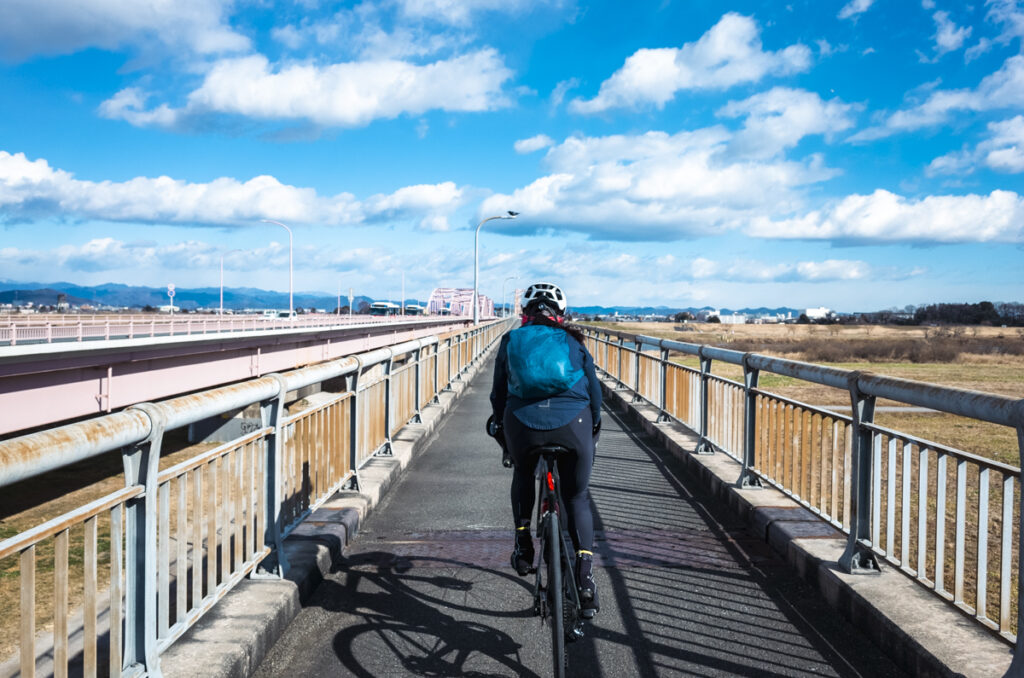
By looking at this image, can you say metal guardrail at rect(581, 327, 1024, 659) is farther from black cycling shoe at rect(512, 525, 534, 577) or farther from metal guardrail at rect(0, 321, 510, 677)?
metal guardrail at rect(0, 321, 510, 677)

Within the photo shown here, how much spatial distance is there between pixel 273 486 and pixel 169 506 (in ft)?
2.92

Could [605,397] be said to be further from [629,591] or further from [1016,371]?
[1016,371]

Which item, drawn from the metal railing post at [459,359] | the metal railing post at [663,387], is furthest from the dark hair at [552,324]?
the metal railing post at [459,359]

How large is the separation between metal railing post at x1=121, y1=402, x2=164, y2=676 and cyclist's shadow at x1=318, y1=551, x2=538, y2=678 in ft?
3.61

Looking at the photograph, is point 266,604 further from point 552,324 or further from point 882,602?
point 882,602

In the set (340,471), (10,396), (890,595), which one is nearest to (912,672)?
(890,595)

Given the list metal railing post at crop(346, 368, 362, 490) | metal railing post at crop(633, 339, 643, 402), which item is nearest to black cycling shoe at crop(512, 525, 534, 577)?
metal railing post at crop(346, 368, 362, 490)

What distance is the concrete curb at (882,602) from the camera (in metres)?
3.58

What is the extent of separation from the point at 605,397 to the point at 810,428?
11.4 m

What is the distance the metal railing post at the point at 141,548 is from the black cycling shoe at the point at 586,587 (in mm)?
1904

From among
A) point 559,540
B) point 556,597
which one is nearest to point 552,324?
point 559,540

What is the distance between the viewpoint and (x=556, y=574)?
3732 mm

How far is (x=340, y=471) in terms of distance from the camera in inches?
261

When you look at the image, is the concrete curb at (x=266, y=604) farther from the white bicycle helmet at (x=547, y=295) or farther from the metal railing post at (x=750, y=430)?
the metal railing post at (x=750, y=430)
